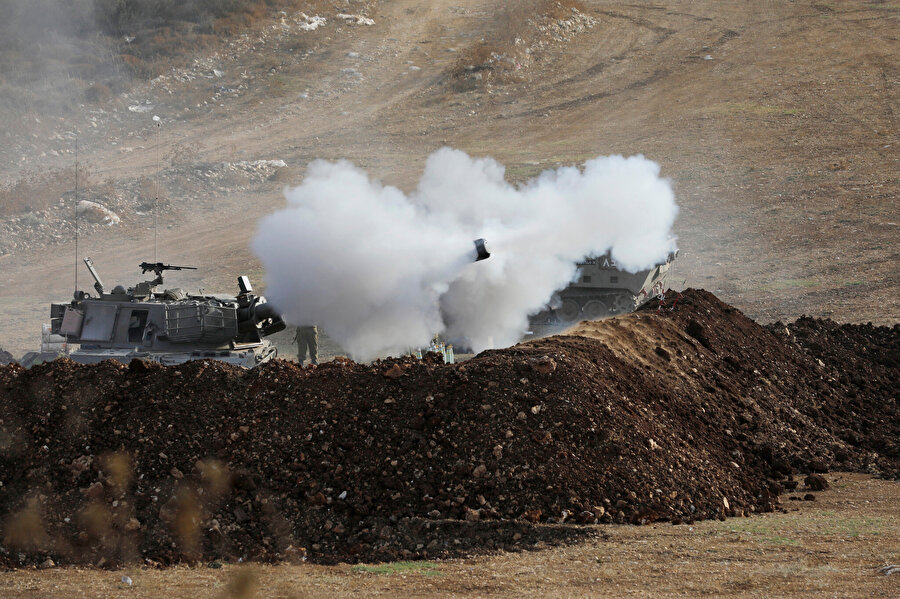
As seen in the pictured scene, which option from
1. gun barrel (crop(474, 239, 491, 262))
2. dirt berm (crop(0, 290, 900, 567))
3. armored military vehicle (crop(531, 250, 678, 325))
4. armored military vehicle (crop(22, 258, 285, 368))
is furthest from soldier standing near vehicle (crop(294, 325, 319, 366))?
armored military vehicle (crop(531, 250, 678, 325))

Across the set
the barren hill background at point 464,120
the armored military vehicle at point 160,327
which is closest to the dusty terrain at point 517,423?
the barren hill background at point 464,120

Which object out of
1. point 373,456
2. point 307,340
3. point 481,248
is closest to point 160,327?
point 307,340

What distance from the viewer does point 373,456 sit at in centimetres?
1189

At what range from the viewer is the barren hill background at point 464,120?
1262 inches

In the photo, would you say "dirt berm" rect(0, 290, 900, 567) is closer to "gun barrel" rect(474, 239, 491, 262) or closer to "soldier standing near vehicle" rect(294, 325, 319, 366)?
"gun barrel" rect(474, 239, 491, 262)

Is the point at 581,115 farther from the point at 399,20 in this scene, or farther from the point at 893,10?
the point at 893,10

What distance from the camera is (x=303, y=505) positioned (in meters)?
11.3

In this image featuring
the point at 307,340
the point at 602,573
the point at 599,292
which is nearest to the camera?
the point at 602,573

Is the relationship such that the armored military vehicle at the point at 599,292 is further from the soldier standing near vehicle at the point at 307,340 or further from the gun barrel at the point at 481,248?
the gun barrel at the point at 481,248

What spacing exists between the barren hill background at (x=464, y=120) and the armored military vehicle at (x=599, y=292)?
4040 mm

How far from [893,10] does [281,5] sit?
33282 millimetres

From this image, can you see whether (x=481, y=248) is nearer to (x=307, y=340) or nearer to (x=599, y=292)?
(x=307, y=340)

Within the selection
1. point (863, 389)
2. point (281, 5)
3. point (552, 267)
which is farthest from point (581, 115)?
point (863, 389)

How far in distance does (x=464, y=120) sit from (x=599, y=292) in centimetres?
2065
